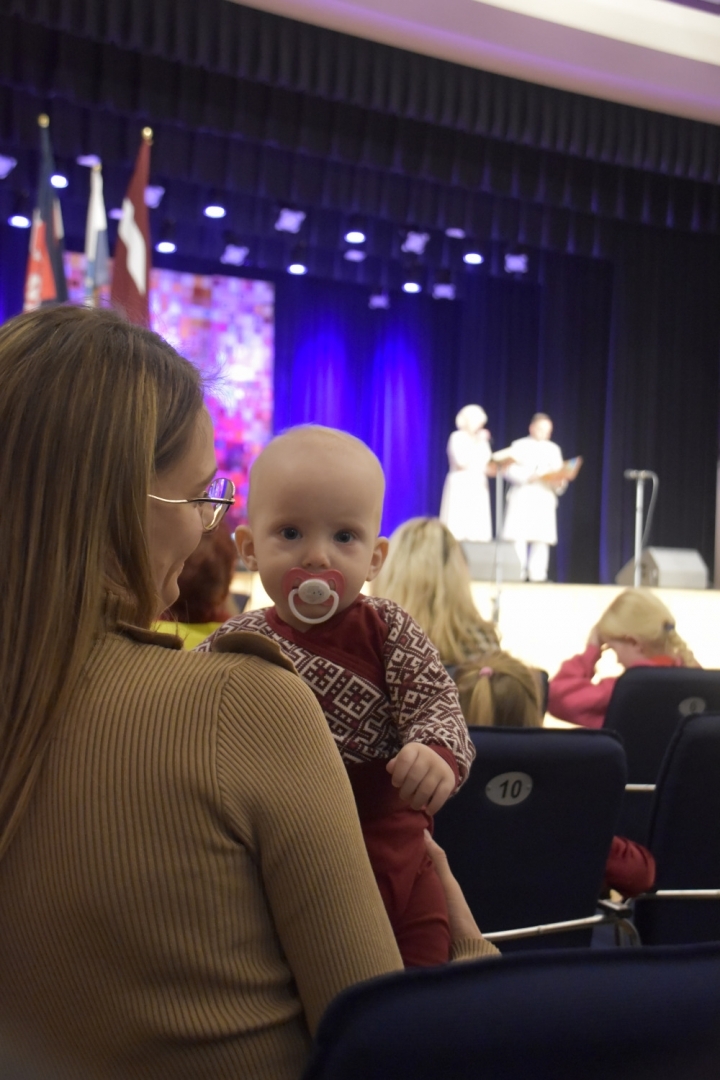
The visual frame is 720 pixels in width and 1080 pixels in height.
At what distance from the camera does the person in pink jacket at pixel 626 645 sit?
3.48 meters

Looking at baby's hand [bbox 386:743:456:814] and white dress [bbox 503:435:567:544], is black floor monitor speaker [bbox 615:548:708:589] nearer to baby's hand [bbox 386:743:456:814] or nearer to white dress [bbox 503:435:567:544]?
white dress [bbox 503:435:567:544]

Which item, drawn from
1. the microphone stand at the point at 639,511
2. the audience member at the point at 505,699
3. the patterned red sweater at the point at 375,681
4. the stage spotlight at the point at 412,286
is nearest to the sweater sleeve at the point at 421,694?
the patterned red sweater at the point at 375,681

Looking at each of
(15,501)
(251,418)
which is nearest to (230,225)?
(251,418)

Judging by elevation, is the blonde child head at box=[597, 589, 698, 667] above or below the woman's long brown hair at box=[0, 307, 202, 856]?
below

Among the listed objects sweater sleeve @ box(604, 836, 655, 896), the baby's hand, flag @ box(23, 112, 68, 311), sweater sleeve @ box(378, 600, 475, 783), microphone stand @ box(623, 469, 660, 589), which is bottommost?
sweater sleeve @ box(604, 836, 655, 896)

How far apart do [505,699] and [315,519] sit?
3.38ft

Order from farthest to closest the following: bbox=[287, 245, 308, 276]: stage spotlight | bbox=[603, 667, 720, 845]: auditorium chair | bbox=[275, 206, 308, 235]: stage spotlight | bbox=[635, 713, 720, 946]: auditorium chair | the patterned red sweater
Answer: bbox=[287, 245, 308, 276]: stage spotlight, bbox=[275, 206, 308, 235]: stage spotlight, bbox=[603, 667, 720, 845]: auditorium chair, bbox=[635, 713, 720, 946]: auditorium chair, the patterned red sweater

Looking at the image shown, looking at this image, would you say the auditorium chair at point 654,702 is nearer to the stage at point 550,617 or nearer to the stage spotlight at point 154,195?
the stage at point 550,617

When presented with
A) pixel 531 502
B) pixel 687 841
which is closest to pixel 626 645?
pixel 687 841

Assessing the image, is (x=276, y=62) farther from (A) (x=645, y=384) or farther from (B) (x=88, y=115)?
(A) (x=645, y=384)

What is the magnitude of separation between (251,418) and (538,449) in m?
3.58

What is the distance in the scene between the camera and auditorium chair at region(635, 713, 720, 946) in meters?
2.14

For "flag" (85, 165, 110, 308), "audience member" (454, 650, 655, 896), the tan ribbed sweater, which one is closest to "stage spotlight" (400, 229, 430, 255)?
"flag" (85, 165, 110, 308)

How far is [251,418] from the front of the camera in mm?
11844
